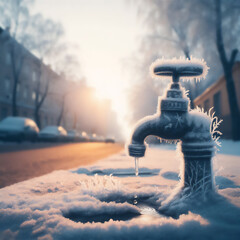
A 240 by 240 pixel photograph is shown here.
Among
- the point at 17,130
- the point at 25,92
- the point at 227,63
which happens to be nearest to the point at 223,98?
the point at 227,63

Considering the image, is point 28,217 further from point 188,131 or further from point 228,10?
point 228,10

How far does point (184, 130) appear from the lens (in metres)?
2.05

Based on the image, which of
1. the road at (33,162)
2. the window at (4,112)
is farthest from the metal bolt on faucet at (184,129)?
the window at (4,112)

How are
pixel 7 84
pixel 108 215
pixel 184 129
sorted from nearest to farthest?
pixel 108 215
pixel 184 129
pixel 7 84

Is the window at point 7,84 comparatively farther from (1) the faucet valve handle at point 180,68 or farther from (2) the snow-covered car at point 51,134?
(1) the faucet valve handle at point 180,68

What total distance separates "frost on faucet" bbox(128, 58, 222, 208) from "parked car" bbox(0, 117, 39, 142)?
13.6 metres

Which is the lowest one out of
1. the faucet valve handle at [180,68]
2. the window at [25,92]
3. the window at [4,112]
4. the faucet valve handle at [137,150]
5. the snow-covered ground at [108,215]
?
the snow-covered ground at [108,215]

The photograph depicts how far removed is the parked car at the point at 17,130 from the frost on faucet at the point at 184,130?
13.6 m

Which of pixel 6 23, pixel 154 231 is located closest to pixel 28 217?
pixel 154 231

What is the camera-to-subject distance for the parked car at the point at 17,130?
14203 mm

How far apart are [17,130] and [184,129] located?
13.9 m

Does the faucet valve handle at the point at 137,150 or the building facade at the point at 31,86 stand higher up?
the building facade at the point at 31,86

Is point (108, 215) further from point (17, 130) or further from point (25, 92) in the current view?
point (25, 92)

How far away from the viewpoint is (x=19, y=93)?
3128cm
